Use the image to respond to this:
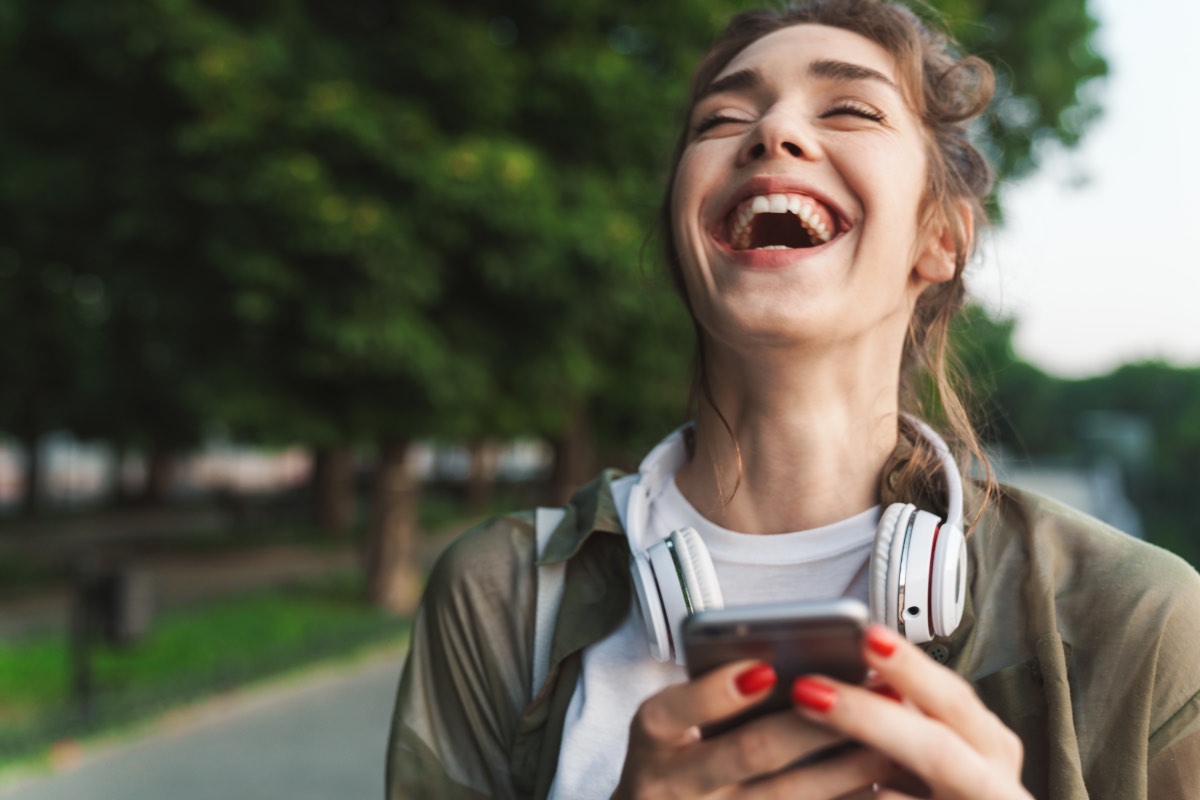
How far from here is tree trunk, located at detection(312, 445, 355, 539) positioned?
19.5m

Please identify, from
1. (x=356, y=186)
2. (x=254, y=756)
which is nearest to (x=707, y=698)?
(x=254, y=756)

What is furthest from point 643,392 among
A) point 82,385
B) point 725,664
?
point 725,664

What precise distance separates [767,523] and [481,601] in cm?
44

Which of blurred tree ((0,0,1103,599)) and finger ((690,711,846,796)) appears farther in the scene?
blurred tree ((0,0,1103,599))

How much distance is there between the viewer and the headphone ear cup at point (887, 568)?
1274 millimetres

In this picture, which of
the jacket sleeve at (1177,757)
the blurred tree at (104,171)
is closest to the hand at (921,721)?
the jacket sleeve at (1177,757)

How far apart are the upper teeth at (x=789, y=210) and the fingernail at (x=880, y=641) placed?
686 millimetres

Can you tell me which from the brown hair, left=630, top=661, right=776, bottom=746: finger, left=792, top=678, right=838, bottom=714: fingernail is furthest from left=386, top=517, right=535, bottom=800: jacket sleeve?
left=792, top=678, right=838, bottom=714: fingernail

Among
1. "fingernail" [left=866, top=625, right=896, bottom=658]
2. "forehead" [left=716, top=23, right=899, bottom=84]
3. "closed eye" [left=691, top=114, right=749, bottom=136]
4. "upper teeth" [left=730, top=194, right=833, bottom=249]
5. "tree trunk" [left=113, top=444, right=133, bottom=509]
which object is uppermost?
"forehead" [left=716, top=23, right=899, bottom=84]

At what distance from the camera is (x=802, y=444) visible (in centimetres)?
152

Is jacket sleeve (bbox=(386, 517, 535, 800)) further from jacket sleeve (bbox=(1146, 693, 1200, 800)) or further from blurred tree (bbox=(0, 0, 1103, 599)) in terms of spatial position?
blurred tree (bbox=(0, 0, 1103, 599))

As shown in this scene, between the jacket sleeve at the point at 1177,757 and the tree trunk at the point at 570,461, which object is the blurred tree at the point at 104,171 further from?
the jacket sleeve at the point at 1177,757

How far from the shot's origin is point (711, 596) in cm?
133

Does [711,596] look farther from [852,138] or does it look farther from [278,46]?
[278,46]
